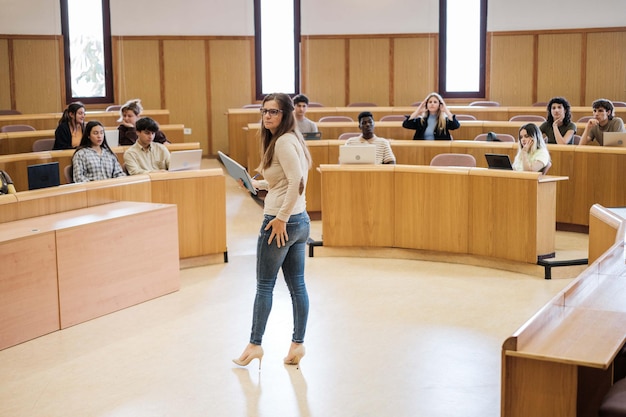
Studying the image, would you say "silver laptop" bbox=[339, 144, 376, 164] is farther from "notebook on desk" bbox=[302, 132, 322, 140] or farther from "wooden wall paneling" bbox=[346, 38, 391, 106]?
"wooden wall paneling" bbox=[346, 38, 391, 106]

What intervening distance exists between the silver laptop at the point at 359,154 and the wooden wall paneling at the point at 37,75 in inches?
306

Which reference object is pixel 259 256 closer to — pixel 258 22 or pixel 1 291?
pixel 1 291

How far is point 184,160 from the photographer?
686cm

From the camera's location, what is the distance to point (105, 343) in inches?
199

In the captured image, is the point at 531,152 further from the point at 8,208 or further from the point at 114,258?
the point at 8,208

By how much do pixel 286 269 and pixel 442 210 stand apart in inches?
109

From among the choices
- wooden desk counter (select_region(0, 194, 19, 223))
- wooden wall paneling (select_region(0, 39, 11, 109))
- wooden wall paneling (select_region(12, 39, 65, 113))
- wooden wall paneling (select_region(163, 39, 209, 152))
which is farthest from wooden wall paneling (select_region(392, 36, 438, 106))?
wooden desk counter (select_region(0, 194, 19, 223))

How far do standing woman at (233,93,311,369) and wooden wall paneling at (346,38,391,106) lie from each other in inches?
396

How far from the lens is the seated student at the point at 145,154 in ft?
22.9

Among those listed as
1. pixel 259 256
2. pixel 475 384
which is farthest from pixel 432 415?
pixel 259 256

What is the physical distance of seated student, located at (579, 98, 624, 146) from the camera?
821 centimetres

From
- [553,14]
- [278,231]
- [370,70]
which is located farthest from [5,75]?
[278,231]

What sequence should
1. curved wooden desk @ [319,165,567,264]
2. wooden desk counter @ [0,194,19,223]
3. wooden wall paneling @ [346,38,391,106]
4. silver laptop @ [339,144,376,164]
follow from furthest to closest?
1. wooden wall paneling @ [346,38,391,106]
2. silver laptop @ [339,144,376,164]
3. curved wooden desk @ [319,165,567,264]
4. wooden desk counter @ [0,194,19,223]

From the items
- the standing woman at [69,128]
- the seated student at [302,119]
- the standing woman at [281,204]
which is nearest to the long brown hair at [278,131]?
the standing woman at [281,204]
